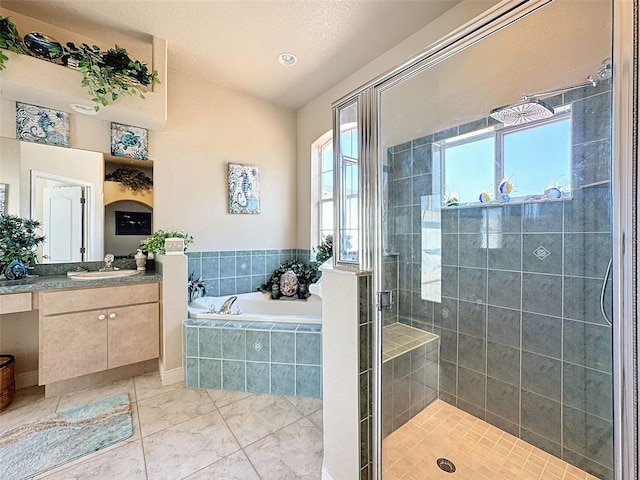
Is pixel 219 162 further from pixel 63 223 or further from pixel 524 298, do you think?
pixel 524 298

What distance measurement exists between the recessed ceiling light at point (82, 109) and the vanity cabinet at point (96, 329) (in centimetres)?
146

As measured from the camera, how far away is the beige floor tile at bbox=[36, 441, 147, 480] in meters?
1.39

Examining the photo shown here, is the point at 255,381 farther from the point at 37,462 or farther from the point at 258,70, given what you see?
the point at 258,70

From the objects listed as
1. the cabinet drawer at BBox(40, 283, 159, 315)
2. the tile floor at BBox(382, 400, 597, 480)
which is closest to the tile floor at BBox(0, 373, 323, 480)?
the tile floor at BBox(382, 400, 597, 480)

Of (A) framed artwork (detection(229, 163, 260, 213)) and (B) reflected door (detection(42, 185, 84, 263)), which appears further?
(A) framed artwork (detection(229, 163, 260, 213))

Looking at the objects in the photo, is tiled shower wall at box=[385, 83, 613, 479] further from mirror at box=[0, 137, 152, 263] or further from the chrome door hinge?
mirror at box=[0, 137, 152, 263]

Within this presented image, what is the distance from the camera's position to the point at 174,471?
56.0 inches

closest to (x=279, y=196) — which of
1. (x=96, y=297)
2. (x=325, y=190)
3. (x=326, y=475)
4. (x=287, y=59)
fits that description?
(x=325, y=190)

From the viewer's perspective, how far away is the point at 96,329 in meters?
2.09

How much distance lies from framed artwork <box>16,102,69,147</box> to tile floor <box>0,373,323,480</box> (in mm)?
2045

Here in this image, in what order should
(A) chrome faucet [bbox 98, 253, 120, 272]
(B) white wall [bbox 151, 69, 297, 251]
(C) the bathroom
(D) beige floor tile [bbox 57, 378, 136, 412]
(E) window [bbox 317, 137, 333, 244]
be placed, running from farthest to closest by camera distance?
(E) window [bbox 317, 137, 333, 244]
(B) white wall [bbox 151, 69, 297, 251]
(A) chrome faucet [bbox 98, 253, 120, 272]
(D) beige floor tile [bbox 57, 378, 136, 412]
(C) the bathroom

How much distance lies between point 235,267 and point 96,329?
1.38m

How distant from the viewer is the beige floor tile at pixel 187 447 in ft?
4.72

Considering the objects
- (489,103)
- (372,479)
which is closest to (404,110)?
(489,103)
